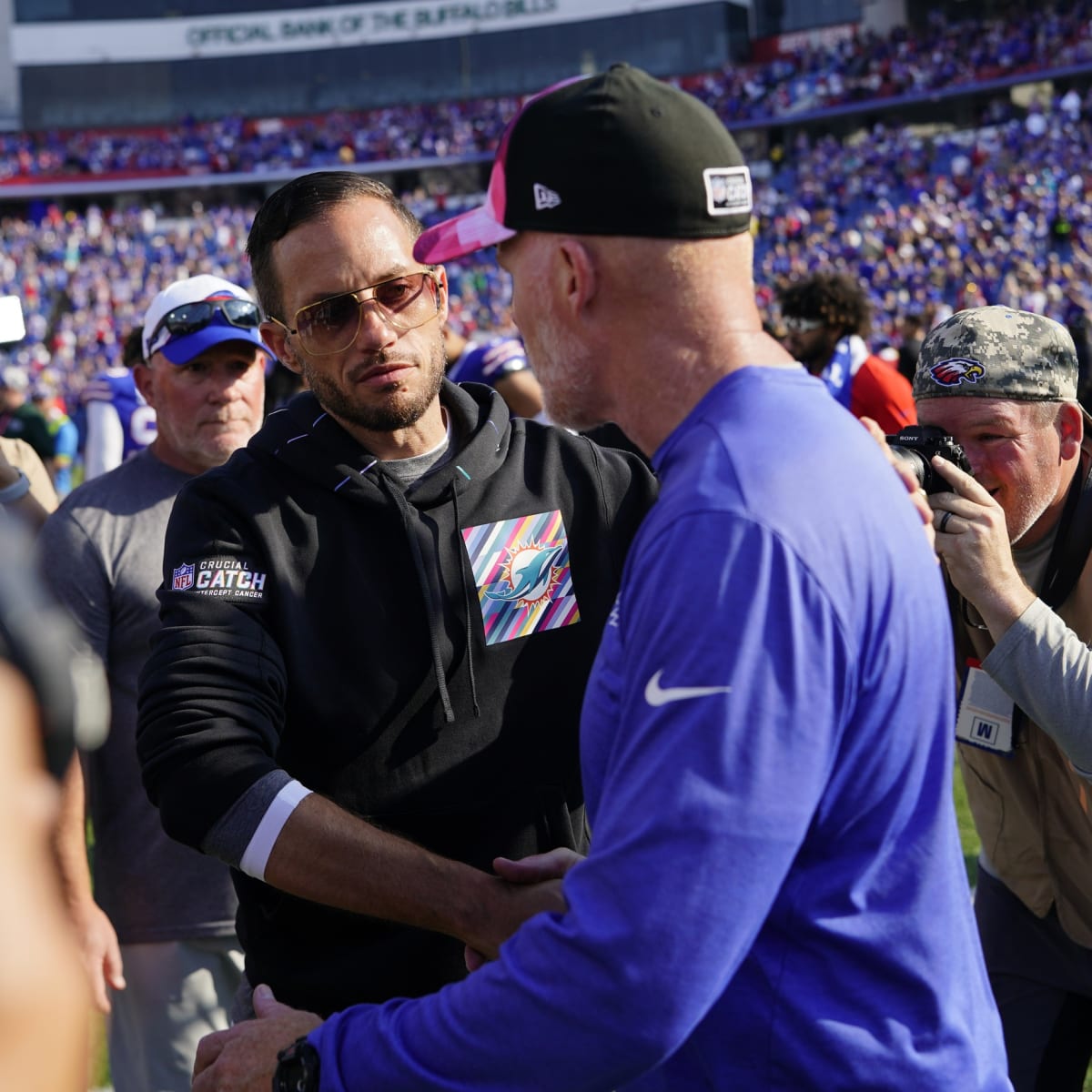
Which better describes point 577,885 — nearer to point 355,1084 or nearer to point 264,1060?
point 355,1084

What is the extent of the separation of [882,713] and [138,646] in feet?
7.65

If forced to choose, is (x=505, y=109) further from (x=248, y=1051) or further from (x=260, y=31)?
(x=248, y=1051)

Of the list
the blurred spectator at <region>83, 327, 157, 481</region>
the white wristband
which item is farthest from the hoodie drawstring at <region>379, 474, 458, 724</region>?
the blurred spectator at <region>83, 327, 157, 481</region>

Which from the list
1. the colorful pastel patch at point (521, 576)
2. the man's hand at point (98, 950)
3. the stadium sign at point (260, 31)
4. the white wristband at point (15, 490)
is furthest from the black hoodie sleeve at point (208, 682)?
the stadium sign at point (260, 31)

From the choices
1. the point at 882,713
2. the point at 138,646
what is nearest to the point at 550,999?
the point at 882,713

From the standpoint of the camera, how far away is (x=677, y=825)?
1.26 meters

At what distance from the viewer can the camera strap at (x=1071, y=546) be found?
258 centimetres

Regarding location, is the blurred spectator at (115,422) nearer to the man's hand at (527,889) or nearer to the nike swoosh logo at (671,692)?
the man's hand at (527,889)

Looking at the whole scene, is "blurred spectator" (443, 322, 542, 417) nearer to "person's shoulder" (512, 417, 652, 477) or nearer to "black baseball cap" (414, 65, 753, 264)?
"person's shoulder" (512, 417, 652, 477)

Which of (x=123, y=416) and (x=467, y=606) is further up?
(x=467, y=606)

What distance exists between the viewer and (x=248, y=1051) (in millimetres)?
1600

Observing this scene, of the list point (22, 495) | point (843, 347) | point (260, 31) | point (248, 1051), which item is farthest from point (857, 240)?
point (260, 31)

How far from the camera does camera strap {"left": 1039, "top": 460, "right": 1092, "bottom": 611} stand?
8.45 feet

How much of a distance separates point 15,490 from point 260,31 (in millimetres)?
63877
